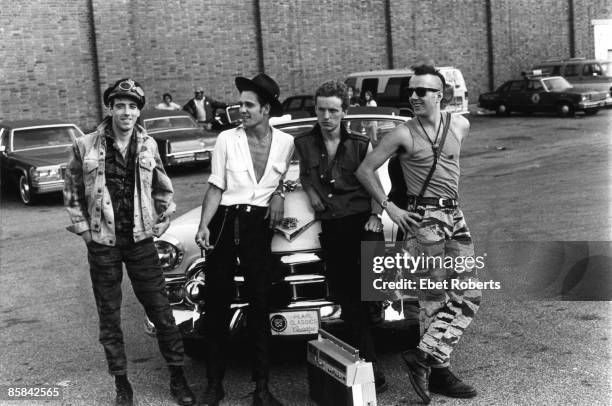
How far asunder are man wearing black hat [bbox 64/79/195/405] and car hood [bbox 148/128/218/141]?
13.1 metres

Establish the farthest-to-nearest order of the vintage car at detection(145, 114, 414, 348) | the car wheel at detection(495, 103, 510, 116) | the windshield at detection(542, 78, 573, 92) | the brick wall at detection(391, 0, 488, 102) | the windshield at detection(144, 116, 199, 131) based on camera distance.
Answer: the brick wall at detection(391, 0, 488, 102) → the car wheel at detection(495, 103, 510, 116) → the windshield at detection(542, 78, 573, 92) → the windshield at detection(144, 116, 199, 131) → the vintage car at detection(145, 114, 414, 348)

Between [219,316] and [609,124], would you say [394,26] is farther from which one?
[219,316]

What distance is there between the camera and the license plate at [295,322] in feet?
16.7

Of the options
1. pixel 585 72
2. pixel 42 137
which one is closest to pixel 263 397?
pixel 42 137

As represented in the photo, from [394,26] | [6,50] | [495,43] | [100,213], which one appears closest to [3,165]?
[6,50]

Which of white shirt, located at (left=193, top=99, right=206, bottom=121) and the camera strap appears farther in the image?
white shirt, located at (left=193, top=99, right=206, bottom=121)

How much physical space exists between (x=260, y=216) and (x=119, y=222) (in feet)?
2.71

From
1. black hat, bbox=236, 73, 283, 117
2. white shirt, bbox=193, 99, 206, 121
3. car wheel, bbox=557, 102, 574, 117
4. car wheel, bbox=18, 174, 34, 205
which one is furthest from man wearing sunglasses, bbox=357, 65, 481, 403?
car wheel, bbox=557, 102, 574, 117

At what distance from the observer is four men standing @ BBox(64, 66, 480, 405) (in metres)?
4.91

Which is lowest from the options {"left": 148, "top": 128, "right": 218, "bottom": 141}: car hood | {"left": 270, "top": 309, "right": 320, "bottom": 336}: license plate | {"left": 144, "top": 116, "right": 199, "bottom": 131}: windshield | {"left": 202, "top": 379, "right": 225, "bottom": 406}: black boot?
{"left": 202, "top": 379, "right": 225, "bottom": 406}: black boot

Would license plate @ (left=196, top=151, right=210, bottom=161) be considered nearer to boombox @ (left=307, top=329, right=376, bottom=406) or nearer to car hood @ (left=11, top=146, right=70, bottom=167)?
car hood @ (left=11, top=146, right=70, bottom=167)

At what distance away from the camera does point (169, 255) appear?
5.73m

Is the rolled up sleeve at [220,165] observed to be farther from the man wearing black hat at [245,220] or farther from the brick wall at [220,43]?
the brick wall at [220,43]

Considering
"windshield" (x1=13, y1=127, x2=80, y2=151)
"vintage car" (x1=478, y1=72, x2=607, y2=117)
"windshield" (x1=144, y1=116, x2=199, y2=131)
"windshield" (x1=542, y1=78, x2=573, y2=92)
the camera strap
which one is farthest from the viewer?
"windshield" (x1=542, y1=78, x2=573, y2=92)
